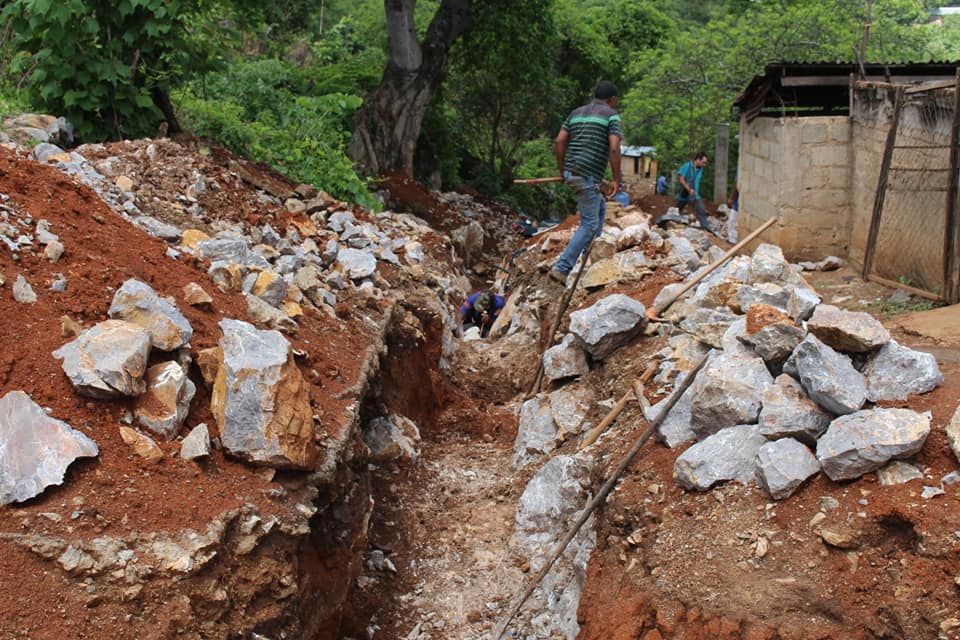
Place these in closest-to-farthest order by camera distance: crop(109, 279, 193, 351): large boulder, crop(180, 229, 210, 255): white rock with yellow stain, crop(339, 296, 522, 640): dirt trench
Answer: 1. crop(109, 279, 193, 351): large boulder
2. crop(339, 296, 522, 640): dirt trench
3. crop(180, 229, 210, 255): white rock with yellow stain

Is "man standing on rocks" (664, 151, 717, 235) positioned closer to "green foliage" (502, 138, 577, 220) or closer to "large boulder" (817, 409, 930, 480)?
"green foliage" (502, 138, 577, 220)

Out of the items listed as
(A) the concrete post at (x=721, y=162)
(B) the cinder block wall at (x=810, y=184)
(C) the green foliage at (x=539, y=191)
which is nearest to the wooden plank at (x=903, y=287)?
(B) the cinder block wall at (x=810, y=184)

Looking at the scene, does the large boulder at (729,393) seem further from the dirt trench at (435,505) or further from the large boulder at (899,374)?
the dirt trench at (435,505)

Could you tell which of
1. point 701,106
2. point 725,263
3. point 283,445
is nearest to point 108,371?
point 283,445

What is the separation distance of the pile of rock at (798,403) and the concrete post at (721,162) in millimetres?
13081

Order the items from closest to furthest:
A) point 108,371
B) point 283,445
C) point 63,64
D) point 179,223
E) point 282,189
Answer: point 108,371 < point 283,445 < point 179,223 < point 63,64 < point 282,189

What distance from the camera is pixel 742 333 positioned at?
5.28 meters

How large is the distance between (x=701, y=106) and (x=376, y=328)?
14318 millimetres

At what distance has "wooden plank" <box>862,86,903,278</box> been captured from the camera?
8.16 metres

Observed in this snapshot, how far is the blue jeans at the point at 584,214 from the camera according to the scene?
27.1 ft

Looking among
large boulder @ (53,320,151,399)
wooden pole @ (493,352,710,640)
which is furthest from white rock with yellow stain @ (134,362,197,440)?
wooden pole @ (493,352,710,640)

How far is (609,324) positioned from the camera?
7.03 metres

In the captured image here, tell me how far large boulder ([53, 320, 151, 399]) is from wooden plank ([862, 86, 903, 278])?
22.8 ft

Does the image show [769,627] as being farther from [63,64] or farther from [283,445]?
[63,64]
